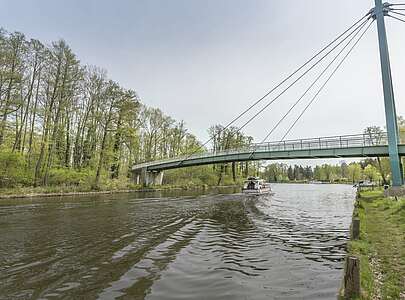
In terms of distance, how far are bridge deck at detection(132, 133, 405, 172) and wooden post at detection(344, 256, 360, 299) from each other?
22966 millimetres

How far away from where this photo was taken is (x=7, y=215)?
58.3 ft

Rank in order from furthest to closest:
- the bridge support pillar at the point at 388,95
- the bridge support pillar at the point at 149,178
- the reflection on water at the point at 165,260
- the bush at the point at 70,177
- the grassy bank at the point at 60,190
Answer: the bridge support pillar at the point at 149,178 < the bush at the point at 70,177 < the grassy bank at the point at 60,190 < the bridge support pillar at the point at 388,95 < the reflection on water at the point at 165,260

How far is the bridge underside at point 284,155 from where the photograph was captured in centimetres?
2844

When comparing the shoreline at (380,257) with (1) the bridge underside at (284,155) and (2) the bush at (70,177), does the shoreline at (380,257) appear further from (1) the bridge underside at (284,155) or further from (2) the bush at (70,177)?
(2) the bush at (70,177)

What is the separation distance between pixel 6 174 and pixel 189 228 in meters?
24.7

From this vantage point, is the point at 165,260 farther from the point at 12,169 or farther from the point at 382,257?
the point at 12,169

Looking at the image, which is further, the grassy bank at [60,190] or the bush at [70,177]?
the bush at [70,177]

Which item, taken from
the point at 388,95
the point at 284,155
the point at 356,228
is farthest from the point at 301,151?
the point at 356,228

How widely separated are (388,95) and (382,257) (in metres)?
16.5

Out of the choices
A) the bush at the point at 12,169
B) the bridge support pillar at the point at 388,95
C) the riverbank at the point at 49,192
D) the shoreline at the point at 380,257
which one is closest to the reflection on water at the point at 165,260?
the shoreline at the point at 380,257

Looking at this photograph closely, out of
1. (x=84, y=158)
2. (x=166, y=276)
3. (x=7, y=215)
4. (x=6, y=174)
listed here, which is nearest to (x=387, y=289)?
(x=166, y=276)

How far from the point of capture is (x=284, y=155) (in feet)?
123

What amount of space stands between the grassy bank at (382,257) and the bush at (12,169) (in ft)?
104

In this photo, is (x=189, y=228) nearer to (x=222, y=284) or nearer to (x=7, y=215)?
(x=222, y=284)
